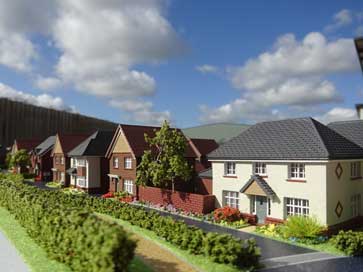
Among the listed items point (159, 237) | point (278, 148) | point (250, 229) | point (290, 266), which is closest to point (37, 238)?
point (159, 237)

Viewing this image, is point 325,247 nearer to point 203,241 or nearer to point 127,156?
point 203,241

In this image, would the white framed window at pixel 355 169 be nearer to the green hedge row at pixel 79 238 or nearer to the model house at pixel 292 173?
the model house at pixel 292 173

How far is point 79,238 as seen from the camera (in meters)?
14.3

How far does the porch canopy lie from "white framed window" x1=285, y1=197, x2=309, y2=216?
4.43 feet

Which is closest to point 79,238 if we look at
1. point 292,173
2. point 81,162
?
point 292,173

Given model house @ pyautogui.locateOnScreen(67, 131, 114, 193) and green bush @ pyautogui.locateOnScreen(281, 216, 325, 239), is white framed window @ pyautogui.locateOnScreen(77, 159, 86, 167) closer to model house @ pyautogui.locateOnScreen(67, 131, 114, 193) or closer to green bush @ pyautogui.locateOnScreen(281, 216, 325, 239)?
model house @ pyautogui.locateOnScreen(67, 131, 114, 193)

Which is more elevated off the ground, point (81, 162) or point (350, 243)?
point (81, 162)

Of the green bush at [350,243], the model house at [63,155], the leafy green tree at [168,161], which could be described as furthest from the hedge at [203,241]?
the model house at [63,155]

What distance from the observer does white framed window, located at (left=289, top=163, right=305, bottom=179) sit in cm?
2789

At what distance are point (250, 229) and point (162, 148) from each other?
1363 cm

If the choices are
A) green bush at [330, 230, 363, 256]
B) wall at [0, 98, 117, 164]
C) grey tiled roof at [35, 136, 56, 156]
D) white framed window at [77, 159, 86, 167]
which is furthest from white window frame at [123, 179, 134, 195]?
wall at [0, 98, 117, 164]

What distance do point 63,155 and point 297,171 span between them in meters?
38.2

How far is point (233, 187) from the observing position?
32.5m

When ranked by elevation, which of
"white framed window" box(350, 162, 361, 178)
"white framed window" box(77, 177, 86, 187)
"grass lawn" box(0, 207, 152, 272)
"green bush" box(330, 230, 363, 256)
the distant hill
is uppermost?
the distant hill
